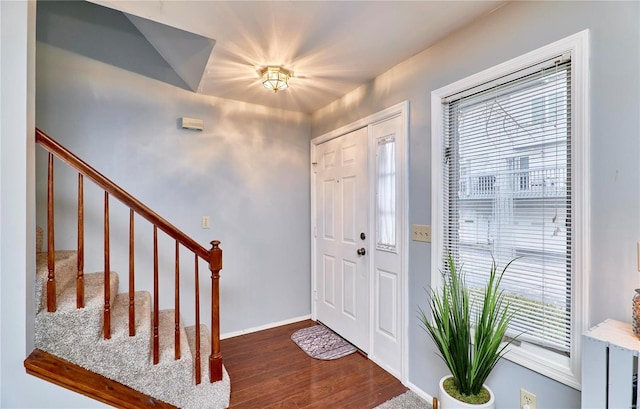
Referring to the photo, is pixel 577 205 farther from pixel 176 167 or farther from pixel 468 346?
pixel 176 167

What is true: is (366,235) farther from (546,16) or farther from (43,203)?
(43,203)

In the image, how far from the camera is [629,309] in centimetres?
112

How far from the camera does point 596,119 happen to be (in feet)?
3.96

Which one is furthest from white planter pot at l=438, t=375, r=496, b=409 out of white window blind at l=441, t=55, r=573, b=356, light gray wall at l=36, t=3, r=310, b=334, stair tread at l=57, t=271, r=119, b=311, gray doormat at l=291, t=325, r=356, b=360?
light gray wall at l=36, t=3, r=310, b=334

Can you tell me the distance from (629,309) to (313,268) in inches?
102

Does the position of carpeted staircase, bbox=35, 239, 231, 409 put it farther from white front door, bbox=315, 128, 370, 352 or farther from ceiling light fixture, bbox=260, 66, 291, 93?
ceiling light fixture, bbox=260, 66, 291, 93

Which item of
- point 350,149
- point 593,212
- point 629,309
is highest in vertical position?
point 350,149

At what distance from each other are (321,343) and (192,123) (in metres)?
2.38

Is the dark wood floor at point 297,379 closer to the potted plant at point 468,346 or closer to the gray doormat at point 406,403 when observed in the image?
the gray doormat at point 406,403

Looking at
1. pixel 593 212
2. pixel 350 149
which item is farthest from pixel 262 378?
pixel 593 212

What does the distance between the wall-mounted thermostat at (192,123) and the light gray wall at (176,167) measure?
0.18 feet

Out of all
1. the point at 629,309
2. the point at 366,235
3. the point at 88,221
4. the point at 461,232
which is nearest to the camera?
the point at 629,309

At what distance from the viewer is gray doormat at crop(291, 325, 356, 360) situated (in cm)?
256

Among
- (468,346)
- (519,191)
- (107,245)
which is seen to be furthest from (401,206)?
(107,245)
